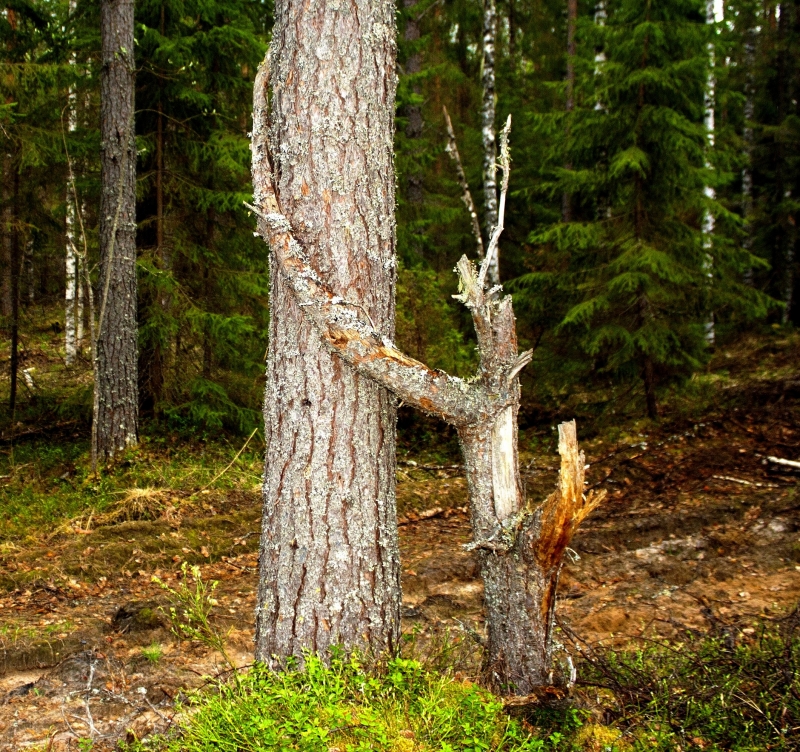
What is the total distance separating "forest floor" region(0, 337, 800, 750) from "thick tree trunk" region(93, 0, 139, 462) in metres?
1.62

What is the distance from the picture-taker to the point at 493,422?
11.8ft

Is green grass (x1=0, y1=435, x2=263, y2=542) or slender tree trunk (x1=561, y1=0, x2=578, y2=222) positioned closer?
green grass (x1=0, y1=435, x2=263, y2=542)

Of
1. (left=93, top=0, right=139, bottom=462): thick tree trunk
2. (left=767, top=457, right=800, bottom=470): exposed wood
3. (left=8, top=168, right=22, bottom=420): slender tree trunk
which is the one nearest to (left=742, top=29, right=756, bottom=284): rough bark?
(left=767, top=457, right=800, bottom=470): exposed wood

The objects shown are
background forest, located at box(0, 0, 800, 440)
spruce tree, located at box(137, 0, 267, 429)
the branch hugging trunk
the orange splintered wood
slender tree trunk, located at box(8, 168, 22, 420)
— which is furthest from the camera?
slender tree trunk, located at box(8, 168, 22, 420)

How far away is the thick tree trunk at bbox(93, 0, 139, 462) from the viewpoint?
956 cm

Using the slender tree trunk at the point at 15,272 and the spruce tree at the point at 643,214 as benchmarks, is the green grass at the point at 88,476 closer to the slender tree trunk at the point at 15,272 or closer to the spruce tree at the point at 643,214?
the slender tree trunk at the point at 15,272

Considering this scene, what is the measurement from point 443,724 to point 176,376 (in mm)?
9673

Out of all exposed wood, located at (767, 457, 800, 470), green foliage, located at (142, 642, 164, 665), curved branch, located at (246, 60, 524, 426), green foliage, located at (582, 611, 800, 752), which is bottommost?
green foliage, located at (142, 642, 164, 665)

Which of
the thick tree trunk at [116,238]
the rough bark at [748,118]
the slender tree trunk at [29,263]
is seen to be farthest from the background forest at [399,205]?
the rough bark at [748,118]

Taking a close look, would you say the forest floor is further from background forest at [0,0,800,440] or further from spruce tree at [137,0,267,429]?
spruce tree at [137,0,267,429]

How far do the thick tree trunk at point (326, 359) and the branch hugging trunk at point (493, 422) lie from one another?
110mm

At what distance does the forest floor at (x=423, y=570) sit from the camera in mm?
4738

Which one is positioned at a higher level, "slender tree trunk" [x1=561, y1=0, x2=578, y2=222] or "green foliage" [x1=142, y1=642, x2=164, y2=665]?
"slender tree trunk" [x1=561, y1=0, x2=578, y2=222]

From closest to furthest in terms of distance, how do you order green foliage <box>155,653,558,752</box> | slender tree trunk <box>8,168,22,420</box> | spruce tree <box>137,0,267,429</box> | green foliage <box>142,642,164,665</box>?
green foliage <box>155,653,558,752</box>
green foliage <box>142,642,164,665</box>
spruce tree <box>137,0,267,429</box>
slender tree trunk <box>8,168,22,420</box>
